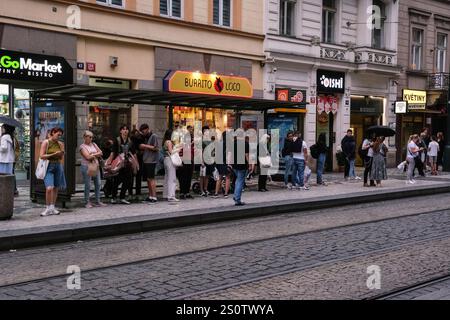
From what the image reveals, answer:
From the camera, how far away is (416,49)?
1177 inches

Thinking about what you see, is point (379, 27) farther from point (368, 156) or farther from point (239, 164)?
point (239, 164)

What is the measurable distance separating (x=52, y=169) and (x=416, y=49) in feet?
77.6

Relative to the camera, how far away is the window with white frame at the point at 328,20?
83.5 feet

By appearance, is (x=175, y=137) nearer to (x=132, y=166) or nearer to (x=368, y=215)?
(x=132, y=166)

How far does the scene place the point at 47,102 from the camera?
1279 centimetres

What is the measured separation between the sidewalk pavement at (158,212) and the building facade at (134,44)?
317 cm

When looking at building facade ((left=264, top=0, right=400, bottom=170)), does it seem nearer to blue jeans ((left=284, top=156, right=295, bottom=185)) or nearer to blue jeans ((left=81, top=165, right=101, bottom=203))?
blue jeans ((left=284, top=156, right=295, bottom=185))

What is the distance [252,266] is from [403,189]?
11075mm

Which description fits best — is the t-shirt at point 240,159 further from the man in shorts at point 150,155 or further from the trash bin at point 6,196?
the trash bin at point 6,196

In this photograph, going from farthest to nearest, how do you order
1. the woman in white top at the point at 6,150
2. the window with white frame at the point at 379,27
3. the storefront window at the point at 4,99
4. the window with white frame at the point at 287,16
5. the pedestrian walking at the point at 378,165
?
the window with white frame at the point at 379,27
the window with white frame at the point at 287,16
the pedestrian walking at the point at 378,165
the storefront window at the point at 4,99
the woman in white top at the point at 6,150

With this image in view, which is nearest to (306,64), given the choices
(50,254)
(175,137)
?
(175,137)

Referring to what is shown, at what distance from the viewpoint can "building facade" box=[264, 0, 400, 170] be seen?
23.3 metres

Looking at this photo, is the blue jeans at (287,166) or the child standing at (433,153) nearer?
the blue jeans at (287,166)

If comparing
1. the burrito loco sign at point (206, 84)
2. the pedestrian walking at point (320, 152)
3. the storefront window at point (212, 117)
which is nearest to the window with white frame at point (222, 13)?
the burrito loco sign at point (206, 84)
